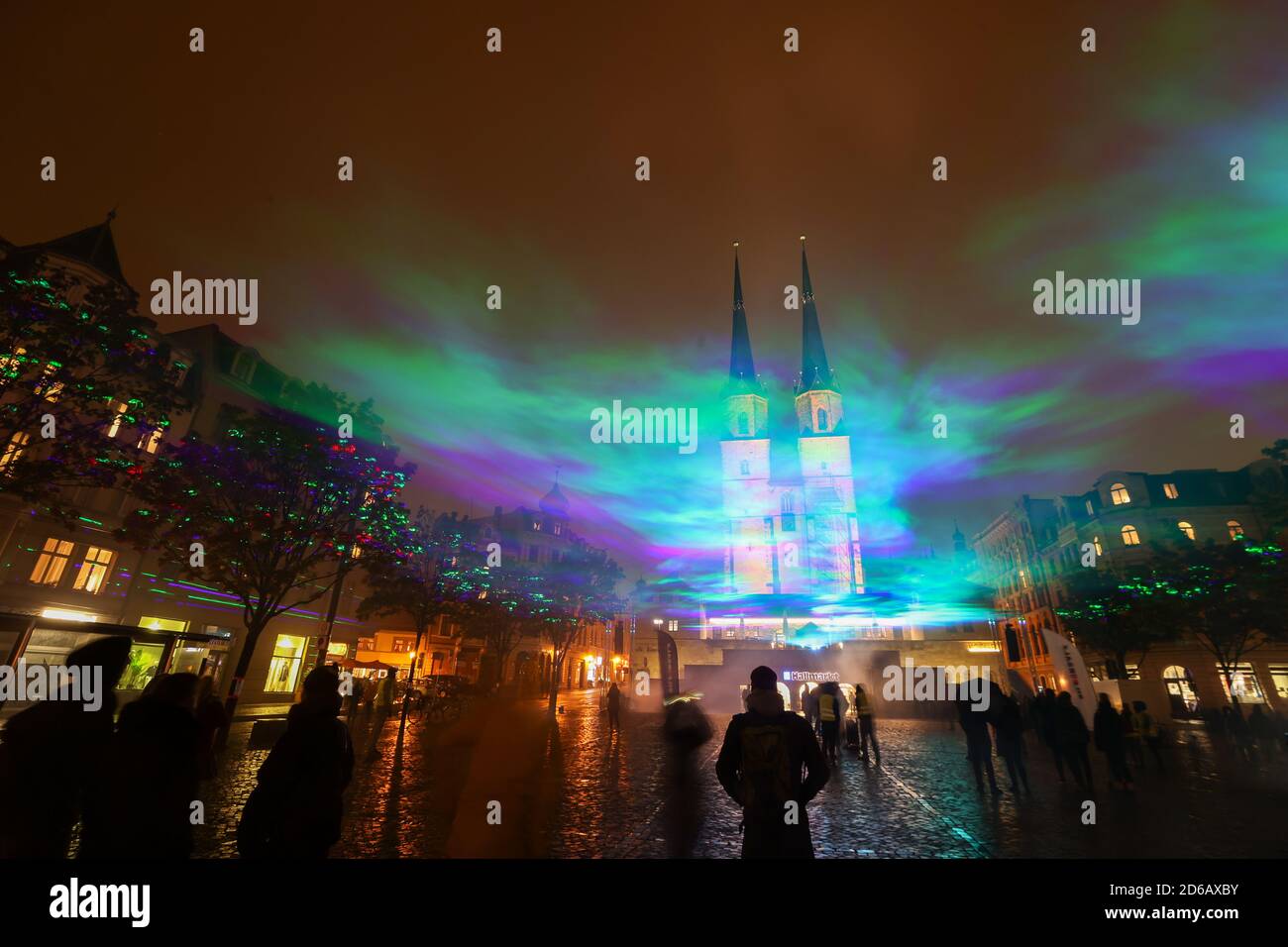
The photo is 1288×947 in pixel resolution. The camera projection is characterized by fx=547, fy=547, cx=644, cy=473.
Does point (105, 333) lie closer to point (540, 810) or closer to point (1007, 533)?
point (540, 810)

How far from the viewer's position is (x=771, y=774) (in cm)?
439

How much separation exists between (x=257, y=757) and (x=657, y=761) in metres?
9.95

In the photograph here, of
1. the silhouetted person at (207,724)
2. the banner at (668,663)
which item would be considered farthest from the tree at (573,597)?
the silhouetted person at (207,724)

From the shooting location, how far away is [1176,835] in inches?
309

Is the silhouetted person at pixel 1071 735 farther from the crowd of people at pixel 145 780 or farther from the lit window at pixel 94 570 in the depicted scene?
the lit window at pixel 94 570

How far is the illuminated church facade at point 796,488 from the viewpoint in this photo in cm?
8125

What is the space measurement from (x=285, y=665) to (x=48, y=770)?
33235mm

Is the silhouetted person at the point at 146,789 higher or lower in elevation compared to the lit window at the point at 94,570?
lower

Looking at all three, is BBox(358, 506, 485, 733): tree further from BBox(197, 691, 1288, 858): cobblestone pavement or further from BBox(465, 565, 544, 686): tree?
BBox(197, 691, 1288, 858): cobblestone pavement

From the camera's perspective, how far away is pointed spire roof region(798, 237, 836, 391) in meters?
86.9

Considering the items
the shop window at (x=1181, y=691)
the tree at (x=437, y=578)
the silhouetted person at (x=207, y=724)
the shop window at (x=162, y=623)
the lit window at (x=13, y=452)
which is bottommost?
the shop window at (x=1181, y=691)

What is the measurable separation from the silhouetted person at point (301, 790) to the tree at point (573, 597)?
90.0 ft

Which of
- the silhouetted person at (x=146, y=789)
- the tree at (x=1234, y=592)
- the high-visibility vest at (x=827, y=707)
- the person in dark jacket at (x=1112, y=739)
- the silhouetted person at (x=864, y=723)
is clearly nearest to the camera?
the silhouetted person at (x=146, y=789)

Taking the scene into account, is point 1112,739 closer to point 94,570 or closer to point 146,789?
point 146,789
